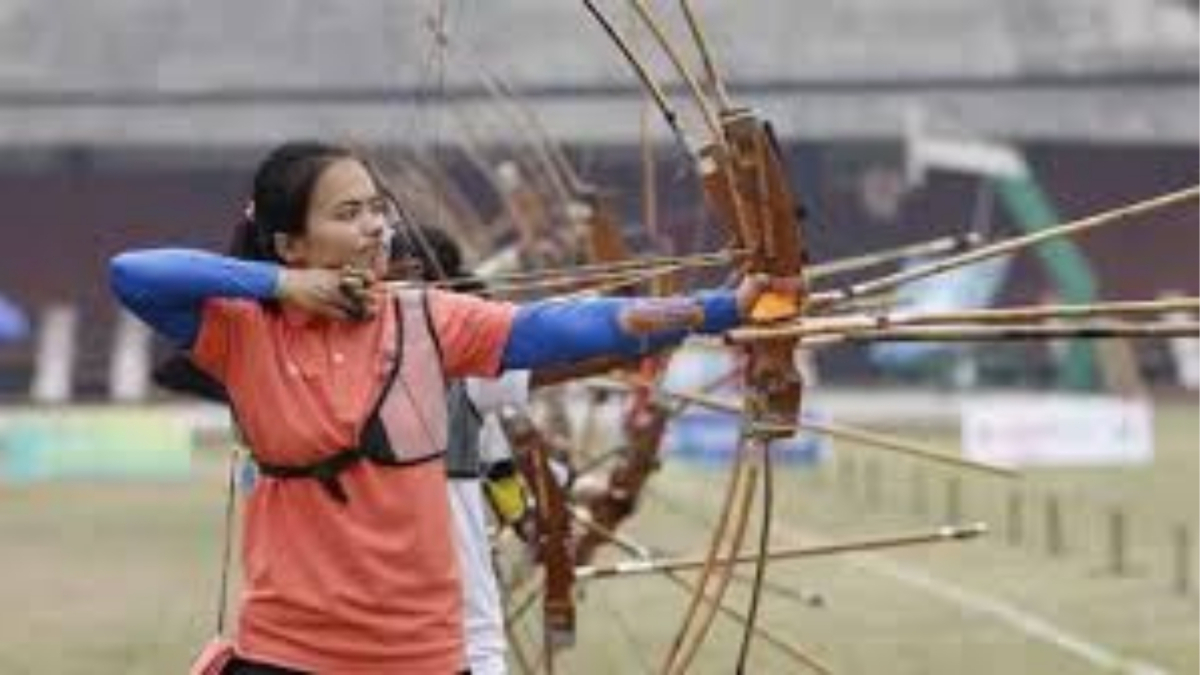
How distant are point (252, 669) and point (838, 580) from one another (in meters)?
10.6

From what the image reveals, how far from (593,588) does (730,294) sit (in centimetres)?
956

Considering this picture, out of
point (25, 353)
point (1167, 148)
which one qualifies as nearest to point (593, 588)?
point (1167, 148)

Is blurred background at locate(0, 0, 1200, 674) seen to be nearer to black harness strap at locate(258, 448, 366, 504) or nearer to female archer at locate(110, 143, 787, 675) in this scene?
female archer at locate(110, 143, 787, 675)

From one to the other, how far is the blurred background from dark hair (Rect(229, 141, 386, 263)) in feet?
44.7

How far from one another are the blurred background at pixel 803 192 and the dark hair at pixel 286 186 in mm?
13631

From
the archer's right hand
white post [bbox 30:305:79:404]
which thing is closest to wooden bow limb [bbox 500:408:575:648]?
the archer's right hand

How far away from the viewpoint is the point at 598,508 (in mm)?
8844

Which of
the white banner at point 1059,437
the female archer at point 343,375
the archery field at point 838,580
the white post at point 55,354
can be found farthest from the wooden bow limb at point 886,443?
the white post at point 55,354

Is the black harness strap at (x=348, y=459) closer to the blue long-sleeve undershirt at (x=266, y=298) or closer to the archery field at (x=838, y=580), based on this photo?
the blue long-sleeve undershirt at (x=266, y=298)

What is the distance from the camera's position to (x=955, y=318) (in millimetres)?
4215

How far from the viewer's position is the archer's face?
4137 mm

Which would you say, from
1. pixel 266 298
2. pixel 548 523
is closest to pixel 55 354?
pixel 548 523

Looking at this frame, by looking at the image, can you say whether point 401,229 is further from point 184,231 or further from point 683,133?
point 184,231

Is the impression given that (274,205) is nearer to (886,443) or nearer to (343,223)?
(343,223)
